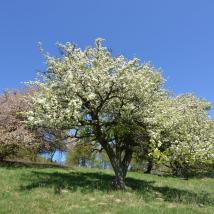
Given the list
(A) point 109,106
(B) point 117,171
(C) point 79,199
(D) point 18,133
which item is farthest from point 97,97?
(D) point 18,133

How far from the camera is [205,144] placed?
2892cm

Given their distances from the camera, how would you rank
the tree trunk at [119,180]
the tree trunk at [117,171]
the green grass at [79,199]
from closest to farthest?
1. the green grass at [79,199]
2. the tree trunk at [119,180]
3. the tree trunk at [117,171]

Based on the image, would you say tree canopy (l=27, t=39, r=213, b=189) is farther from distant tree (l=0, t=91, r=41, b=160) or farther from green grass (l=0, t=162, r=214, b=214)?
distant tree (l=0, t=91, r=41, b=160)

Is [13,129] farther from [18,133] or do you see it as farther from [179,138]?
[179,138]

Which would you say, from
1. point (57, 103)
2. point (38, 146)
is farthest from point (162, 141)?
point (38, 146)

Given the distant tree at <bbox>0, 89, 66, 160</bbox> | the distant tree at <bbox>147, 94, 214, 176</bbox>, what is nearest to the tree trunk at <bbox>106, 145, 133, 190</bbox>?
the distant tree at <bbox>147, 94, 214, 176</bbox>

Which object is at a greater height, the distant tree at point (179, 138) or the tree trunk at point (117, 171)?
the distant tree at point (179, 138)

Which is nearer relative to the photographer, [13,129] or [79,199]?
[79,199]

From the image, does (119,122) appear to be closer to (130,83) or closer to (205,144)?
(130,83)

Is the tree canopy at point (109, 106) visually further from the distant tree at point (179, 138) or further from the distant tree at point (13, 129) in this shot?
the distant tree at point (13, 129)

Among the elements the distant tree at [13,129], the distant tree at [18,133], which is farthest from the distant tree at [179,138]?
the distant tree at [13,129]

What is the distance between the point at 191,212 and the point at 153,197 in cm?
498

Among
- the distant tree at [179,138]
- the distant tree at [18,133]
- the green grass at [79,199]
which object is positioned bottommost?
the green grass at [79,199]

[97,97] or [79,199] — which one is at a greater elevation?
[97,97]
